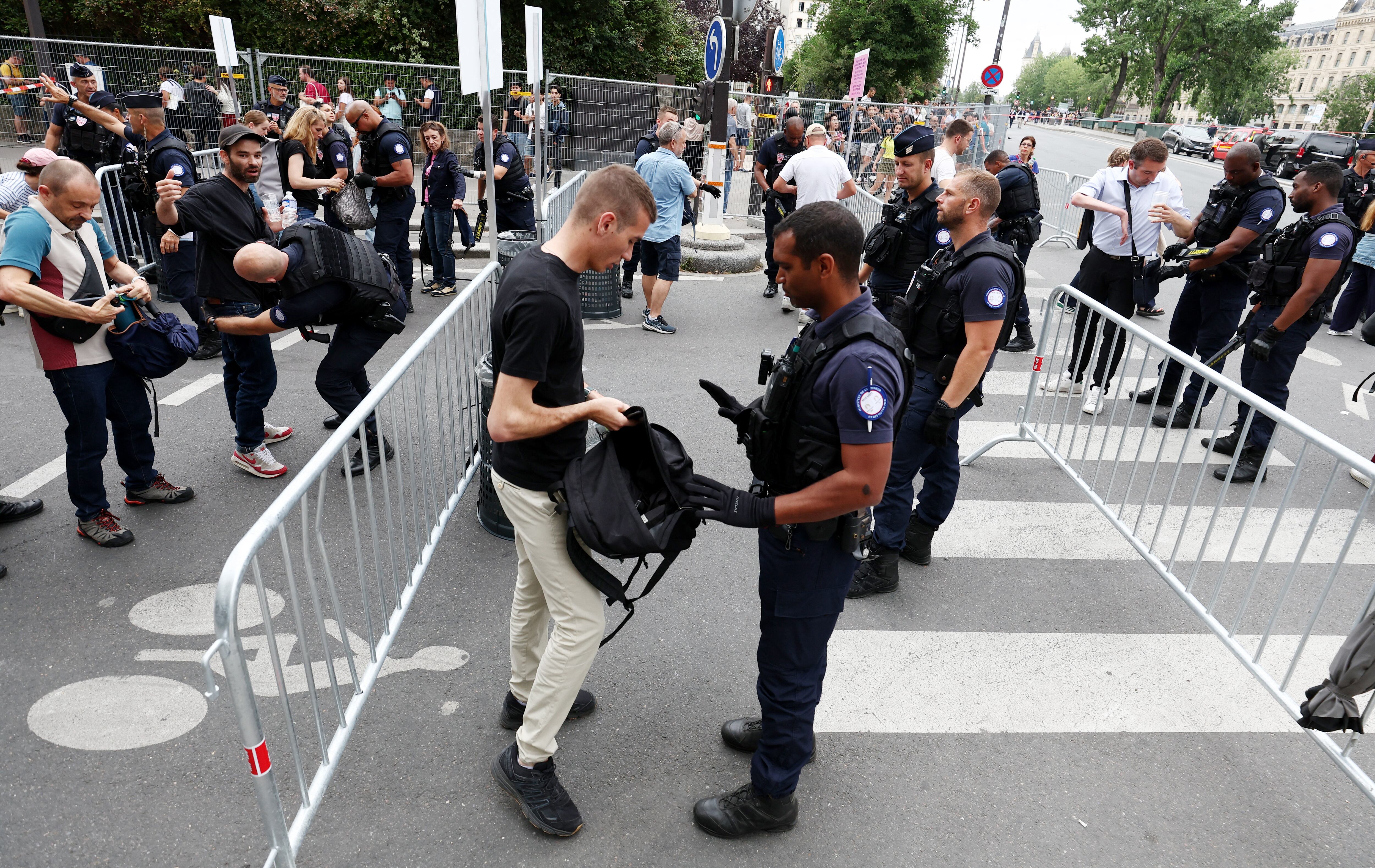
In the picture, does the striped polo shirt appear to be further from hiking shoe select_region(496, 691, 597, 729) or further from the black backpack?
the black backpack

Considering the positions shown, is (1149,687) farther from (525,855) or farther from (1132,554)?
(525,855)

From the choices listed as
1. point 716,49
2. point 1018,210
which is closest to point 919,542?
point 1018,210

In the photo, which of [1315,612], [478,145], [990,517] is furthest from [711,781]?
[478,145]

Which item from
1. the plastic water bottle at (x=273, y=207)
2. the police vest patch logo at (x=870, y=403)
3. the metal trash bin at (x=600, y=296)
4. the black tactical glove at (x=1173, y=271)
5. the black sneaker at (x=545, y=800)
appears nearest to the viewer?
the police vest patch logo at (x=870, y=403)

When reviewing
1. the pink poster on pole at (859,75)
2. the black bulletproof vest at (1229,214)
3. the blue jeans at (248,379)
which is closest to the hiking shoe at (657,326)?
the blue jeans at (248,379)

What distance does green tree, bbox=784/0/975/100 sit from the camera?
39812 millimetres

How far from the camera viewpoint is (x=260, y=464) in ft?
16.2

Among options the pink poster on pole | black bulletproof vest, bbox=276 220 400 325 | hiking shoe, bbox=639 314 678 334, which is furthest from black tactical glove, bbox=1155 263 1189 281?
the pink poster on pole

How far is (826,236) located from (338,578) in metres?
2.96

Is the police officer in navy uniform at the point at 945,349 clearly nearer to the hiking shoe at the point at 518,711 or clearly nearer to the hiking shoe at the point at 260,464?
the hiking shoe at the point at 518,711

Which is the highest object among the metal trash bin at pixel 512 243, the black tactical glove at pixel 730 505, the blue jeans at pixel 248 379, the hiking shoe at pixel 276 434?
the black tactical glove at pixel 730 505

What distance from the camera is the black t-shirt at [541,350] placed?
2354 mm

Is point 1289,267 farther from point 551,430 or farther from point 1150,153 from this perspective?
point 551,430

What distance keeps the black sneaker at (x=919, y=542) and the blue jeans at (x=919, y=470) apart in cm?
7
